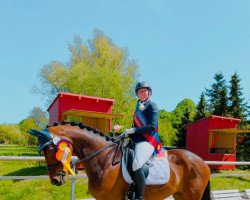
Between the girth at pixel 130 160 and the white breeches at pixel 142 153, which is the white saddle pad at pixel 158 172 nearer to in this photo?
the girth at pixel 130 160

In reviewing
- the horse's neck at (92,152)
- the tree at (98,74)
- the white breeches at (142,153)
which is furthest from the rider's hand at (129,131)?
the tree at (98,74)

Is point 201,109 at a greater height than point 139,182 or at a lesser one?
greater

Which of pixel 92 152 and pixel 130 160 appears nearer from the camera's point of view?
pixel 92 152

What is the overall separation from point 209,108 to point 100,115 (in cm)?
2661

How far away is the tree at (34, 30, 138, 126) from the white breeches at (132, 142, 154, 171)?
91.3 feet

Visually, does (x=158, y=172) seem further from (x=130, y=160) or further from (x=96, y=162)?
(x=96, y=162)

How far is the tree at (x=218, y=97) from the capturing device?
131 feet

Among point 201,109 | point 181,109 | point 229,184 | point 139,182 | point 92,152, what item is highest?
point 181,109

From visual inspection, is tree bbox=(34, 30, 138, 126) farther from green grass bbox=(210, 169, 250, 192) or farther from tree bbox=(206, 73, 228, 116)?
green grass bbox=(210, 169, 250, 192)

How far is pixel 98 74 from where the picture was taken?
3528cm

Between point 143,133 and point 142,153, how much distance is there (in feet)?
1.06

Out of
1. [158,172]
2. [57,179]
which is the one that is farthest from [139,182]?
[57,179]

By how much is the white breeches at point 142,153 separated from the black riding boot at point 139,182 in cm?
8

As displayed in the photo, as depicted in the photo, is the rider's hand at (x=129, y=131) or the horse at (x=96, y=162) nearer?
the horse at (x=96, y=162)
